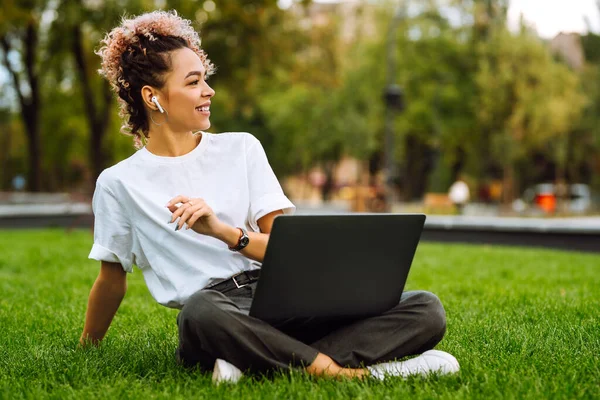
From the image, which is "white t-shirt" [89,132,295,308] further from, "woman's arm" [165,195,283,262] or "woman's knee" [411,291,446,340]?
Answer: "woman's knee" [411,291,446,340]

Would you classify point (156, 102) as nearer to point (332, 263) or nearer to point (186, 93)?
point (186, 93)

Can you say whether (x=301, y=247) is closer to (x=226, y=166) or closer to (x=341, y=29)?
(x=226, y=166)

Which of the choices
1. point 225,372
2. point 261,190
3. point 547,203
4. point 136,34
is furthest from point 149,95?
point 547,203

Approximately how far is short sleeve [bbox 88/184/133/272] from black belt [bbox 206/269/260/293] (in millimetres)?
476

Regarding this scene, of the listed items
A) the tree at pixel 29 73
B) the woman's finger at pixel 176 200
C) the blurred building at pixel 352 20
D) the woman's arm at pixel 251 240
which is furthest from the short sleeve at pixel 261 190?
the blurred building at pixel 352 20

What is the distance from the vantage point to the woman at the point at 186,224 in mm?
3348

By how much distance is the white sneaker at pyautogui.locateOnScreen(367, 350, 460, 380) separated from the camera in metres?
3.37

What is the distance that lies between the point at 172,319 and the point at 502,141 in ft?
90.1

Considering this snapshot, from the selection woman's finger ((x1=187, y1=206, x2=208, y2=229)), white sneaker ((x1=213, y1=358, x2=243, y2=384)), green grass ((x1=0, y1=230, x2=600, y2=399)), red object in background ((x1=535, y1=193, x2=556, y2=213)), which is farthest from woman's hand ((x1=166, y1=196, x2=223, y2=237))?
red object in background ((x1=535, y1=193, x2=556, y2=213))

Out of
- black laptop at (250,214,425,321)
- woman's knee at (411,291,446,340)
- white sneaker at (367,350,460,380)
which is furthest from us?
woman's knee at (411,291,446,340)

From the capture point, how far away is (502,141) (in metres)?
31.2

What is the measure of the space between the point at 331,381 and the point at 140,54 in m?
1.64

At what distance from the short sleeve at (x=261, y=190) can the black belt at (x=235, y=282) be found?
0.72 ft

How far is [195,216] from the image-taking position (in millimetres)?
3029
